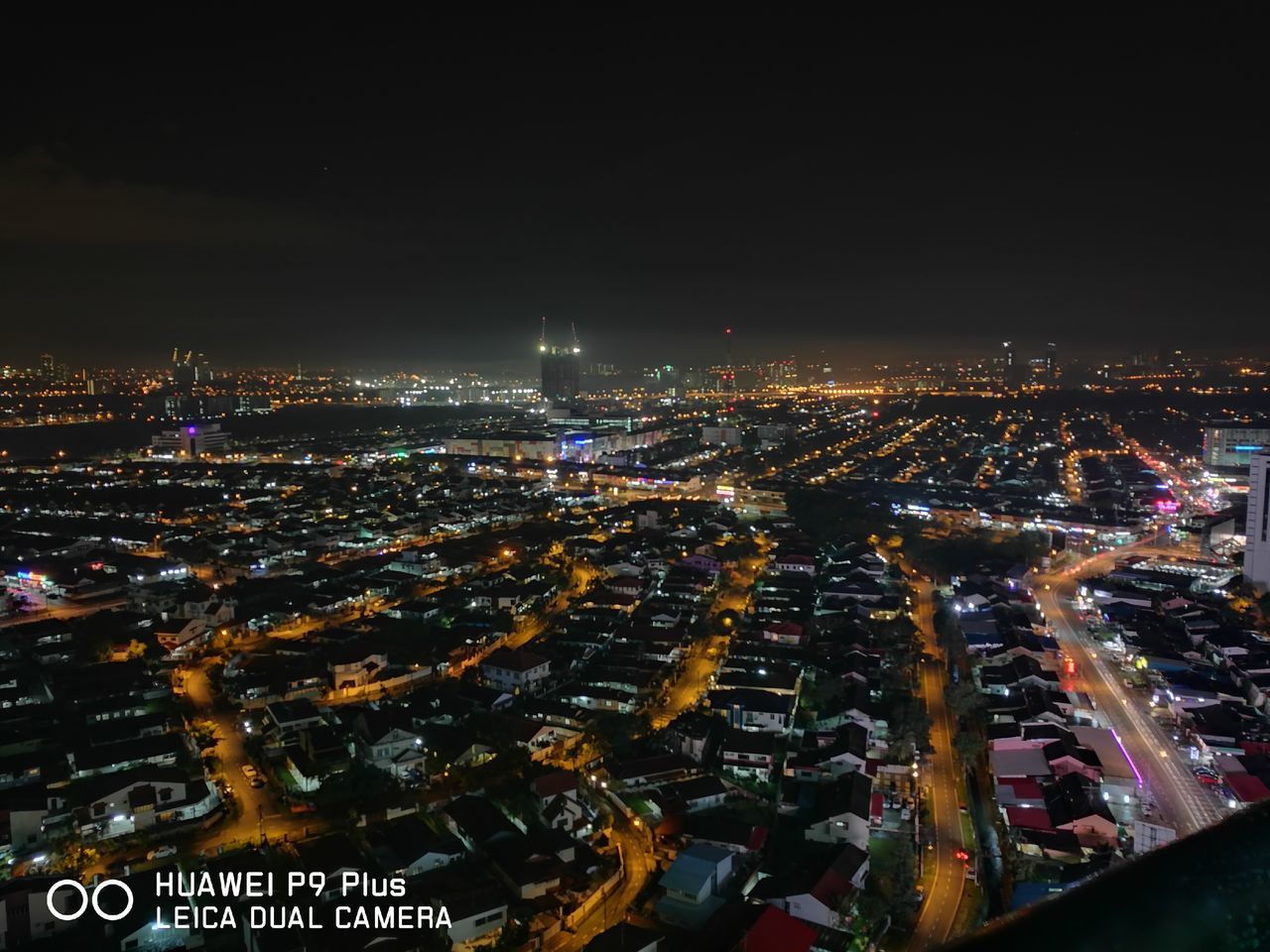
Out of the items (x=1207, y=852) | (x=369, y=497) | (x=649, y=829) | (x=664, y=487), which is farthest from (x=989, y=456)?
(x=1207, y=852)

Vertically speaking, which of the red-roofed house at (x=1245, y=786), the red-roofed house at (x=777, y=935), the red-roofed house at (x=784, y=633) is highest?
the red-roofed house at (x=784, y=633)

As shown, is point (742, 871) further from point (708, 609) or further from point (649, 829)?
point (708, 609)

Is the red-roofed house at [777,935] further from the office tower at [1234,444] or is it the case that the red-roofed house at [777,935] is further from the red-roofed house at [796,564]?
the office tower at [1234,444]

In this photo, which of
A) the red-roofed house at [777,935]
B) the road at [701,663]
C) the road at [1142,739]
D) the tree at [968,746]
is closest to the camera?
the red-roofed house at [777,935]

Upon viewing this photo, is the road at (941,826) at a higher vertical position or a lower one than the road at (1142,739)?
lower

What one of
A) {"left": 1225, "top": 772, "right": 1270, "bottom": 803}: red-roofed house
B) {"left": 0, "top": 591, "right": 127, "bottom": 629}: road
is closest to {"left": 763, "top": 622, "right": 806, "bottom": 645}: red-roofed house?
{"left": 1225, "top": 772, "right": 1270, "bottom": 803}: red-roofed house

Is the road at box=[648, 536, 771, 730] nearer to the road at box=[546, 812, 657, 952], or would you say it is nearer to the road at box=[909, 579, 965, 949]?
the road at box=[546, 812, 657, 952]

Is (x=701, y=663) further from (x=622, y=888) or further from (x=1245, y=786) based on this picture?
(x=1245, y=786)

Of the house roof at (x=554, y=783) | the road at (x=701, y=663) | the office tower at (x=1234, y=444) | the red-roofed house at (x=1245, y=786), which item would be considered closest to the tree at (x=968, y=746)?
the red-roofed house at (x=1245, y=786)
